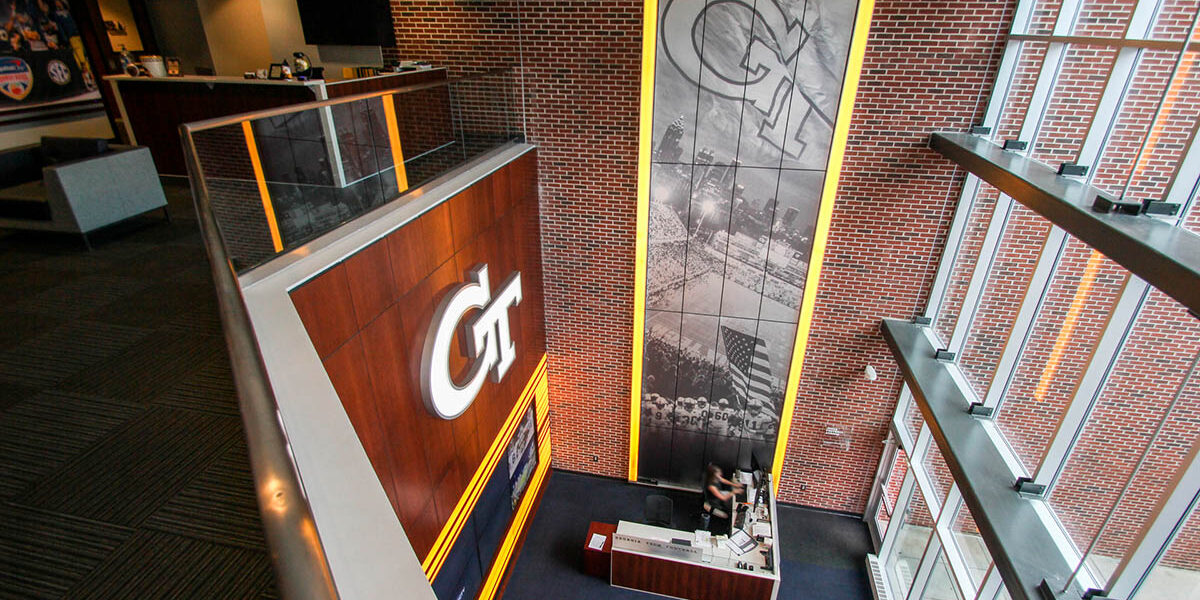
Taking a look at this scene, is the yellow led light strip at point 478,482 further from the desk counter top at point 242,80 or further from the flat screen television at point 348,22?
the flat screen television at point 348,22

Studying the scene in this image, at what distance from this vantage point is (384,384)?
4156 millimetres

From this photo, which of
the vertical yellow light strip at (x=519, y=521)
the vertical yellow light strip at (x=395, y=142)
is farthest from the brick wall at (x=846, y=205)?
the vertical yellow light strip at (x=395, y=142)

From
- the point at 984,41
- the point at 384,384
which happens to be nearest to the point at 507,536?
the point at 384,384

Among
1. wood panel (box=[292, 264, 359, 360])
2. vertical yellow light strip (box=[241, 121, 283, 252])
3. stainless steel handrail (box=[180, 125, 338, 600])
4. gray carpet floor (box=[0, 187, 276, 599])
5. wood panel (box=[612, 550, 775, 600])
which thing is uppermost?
stainless steel handrail (box=[180, 125, 338, 600])

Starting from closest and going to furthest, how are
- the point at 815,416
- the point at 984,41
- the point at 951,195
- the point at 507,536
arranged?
the point at 984,41, the point at 951,195, the point at 507,536, the point at 815,416

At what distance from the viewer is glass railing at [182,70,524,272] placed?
2.99 meters

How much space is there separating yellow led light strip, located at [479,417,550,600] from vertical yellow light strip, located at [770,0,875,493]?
12.1 feet

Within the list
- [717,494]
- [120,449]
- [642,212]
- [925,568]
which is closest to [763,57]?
[642,212]

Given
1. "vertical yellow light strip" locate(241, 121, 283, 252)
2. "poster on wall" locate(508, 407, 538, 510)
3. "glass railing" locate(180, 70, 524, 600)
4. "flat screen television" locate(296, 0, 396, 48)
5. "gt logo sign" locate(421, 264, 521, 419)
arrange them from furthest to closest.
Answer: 1. "poster on wall" locate(508, 407, 538, 510)
2. "flat screen television" locate(296, 0, 396, 48)
3. "gt logo sign" locate(421, 264, 521, 419)
4. "vertical yellow light strip" locate(241, 121, 283, 252)
5. "glass railing" locate(180, 70, 524, 600)

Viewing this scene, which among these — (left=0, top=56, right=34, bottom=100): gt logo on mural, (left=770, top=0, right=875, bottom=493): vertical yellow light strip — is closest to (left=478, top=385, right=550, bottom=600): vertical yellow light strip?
(left=770, top=0, right=875, bottom=493): vertical yellow light strip

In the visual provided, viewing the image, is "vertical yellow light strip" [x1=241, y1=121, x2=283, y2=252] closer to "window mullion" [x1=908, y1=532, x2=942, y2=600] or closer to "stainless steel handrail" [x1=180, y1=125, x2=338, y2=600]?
"stainless steel handrail" [x1=180, y1=125, x2=338, y2=600]

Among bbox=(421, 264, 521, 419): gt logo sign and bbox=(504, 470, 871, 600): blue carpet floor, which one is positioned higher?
bbox=(421, 264, 521, 419): gt logo sign

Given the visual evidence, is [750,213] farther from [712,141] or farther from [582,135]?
[582,135]

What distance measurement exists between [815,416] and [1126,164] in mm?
4928
